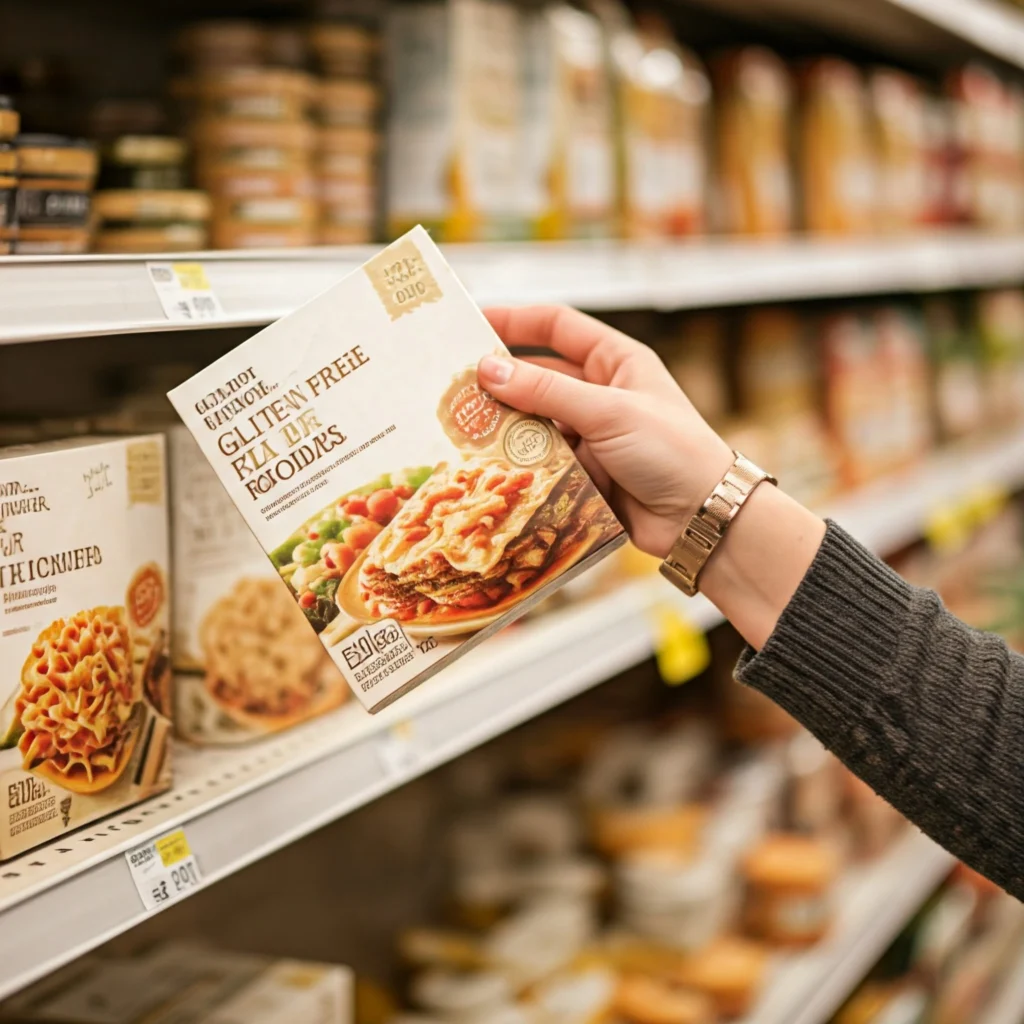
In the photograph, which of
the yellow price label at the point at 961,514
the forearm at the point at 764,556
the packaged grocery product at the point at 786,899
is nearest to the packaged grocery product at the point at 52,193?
the forearm at the point at 764,556

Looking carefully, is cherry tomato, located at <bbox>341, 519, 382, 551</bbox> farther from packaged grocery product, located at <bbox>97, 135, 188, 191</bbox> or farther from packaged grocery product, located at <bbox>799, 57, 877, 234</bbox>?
packaged grocery product, located at <bbox>799, 57, 877, 234</bbox>

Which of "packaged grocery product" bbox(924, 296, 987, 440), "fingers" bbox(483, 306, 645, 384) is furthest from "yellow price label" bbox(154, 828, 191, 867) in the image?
"packaged grocery product" bbox(924, 296, 987, 440)

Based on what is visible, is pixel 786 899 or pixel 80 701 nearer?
pixel 80 701

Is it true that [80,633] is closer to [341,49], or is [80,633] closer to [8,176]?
[8,176]

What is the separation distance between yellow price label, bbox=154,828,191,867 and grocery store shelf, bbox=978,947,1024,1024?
7.32 feet

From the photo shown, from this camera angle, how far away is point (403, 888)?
6.44 feet

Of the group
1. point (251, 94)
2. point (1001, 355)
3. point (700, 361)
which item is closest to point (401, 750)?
point (251, 94)

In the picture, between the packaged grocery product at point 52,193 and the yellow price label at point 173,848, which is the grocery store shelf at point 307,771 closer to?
the yellow price label at point 173,848

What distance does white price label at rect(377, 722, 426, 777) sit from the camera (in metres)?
1.12

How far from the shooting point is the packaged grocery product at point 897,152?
246cm

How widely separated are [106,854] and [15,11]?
3.21 feet

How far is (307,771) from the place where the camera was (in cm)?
105

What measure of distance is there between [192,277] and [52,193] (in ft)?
0.43

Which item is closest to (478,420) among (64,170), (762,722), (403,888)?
(64,170)
